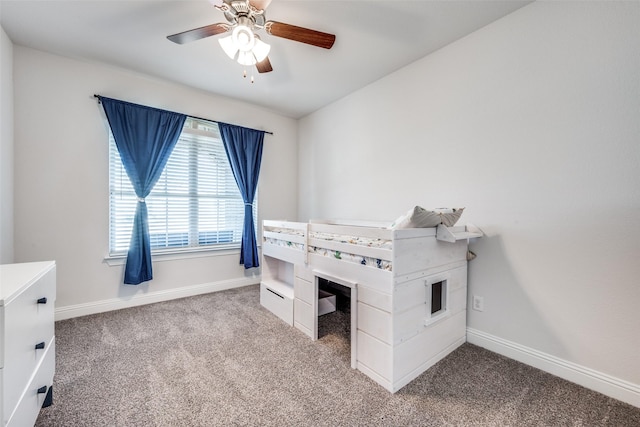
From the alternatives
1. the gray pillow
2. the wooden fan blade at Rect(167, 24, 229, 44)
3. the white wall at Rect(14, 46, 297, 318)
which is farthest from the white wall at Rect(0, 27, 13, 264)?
the gray pillow

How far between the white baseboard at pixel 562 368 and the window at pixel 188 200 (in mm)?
2746

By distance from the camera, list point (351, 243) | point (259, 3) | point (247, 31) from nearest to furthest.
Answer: point (259, 3)
point (247, 31)
point (351, 243)

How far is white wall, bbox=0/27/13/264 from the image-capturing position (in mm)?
1977

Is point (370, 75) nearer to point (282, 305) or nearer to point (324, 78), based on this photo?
point (324, 78)

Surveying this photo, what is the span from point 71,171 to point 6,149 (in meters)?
0.42

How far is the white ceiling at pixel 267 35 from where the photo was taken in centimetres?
179

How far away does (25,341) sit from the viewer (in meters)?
1.02

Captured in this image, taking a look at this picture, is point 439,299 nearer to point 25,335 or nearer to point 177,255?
point 25,335

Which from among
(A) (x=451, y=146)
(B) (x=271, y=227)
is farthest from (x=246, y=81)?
(A) (x=451, y=146)

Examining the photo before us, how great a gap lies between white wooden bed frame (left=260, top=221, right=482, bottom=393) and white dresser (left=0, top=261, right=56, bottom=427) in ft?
4.84

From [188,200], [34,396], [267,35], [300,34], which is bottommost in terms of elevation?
[34,396]

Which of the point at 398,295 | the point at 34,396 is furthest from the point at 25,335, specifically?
the point at 398,295

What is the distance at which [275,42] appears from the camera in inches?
84.5

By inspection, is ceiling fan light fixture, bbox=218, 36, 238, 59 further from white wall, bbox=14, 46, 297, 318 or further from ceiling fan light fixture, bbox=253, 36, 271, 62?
white wall, bbox=14, 46, 297, 318
